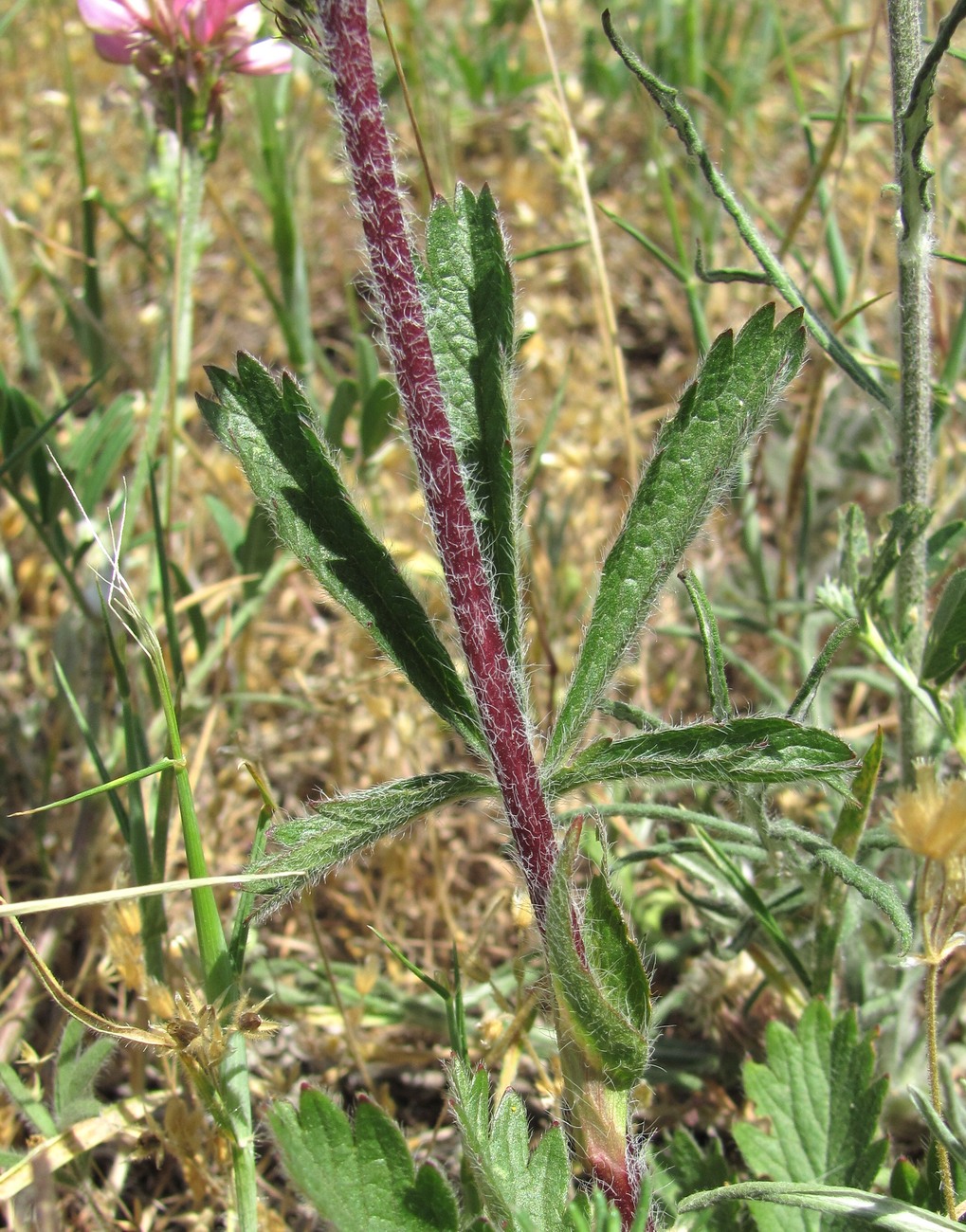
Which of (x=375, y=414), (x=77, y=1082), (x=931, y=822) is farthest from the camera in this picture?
(x=375, y=414)

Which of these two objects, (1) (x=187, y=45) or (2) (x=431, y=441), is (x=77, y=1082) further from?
(1) (x=187, y=45)

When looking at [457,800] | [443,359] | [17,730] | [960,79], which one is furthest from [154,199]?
[960,79]

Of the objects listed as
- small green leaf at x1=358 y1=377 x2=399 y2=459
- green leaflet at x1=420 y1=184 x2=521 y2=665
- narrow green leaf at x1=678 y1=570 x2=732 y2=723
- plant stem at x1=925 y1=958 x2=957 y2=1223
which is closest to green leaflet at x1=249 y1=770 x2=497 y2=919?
green leaflet at x1=420 y1=184 x2=521 y2=665

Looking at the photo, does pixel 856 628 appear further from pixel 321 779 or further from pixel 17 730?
pixel 17 730

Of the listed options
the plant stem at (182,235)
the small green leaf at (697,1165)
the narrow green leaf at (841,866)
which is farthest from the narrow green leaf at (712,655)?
the plant stem at (182,235)

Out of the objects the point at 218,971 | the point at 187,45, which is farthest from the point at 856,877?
the point at 187,45

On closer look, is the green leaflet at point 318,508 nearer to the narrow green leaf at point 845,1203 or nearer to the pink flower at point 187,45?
the narrow green leaf at point 845,1203
